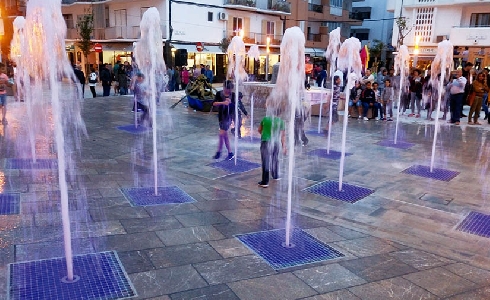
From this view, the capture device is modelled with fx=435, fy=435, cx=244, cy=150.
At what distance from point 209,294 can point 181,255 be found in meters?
0.90

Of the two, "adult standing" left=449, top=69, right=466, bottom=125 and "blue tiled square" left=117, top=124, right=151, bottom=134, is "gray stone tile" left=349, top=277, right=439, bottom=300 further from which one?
"adult standing" left=449, top=69, right=466, bottom=125

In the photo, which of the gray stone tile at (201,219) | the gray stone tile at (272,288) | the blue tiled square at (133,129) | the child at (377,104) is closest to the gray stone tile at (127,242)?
the gray stone tile at (201,219)

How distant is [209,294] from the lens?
4.08 metres

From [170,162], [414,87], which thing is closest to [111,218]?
[170,162]

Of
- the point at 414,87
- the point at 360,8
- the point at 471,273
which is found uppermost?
the point at 360,8

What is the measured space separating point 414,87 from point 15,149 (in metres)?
13.7

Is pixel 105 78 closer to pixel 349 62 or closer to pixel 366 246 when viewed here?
pixel 349 62

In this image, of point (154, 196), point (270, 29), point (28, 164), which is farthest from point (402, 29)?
point (154, 196)

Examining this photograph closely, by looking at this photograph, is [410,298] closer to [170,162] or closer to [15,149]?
[170,162]

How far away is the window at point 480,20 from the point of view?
31.4m

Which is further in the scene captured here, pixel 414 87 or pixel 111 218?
pixel 414 87

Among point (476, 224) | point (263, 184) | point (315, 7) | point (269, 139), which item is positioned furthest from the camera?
point (315, 7)

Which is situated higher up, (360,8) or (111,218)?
(360,8)

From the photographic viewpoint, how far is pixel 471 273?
4.76 meters
